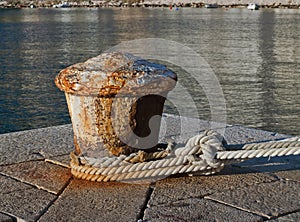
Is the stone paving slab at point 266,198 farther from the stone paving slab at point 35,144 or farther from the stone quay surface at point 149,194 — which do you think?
the stone paving slab at point 35,144

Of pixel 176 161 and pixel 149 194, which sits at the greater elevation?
pixel 176 161

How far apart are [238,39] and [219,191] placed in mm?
34733

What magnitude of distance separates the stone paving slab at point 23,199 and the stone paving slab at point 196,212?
2.20 ft

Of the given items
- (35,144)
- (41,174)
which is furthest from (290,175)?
(35,144)

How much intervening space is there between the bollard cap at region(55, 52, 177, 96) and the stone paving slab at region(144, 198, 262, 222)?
0.83 m

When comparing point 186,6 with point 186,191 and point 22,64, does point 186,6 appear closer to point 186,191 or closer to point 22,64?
point 22,64

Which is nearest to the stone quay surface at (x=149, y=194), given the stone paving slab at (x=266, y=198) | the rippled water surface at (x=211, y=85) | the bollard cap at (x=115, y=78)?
the stone paving slab at (x=266, y=198)

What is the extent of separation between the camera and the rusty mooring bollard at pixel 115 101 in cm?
354

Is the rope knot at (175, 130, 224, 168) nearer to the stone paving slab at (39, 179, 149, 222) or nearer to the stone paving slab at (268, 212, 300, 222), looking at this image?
the stone paving slab at (39, 179, 149, 222)

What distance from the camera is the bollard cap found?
11.5 feet

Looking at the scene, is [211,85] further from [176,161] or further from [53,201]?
[53,201]

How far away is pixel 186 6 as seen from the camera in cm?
10969

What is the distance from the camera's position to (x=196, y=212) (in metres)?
3.08

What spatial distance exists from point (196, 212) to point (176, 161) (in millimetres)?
551
